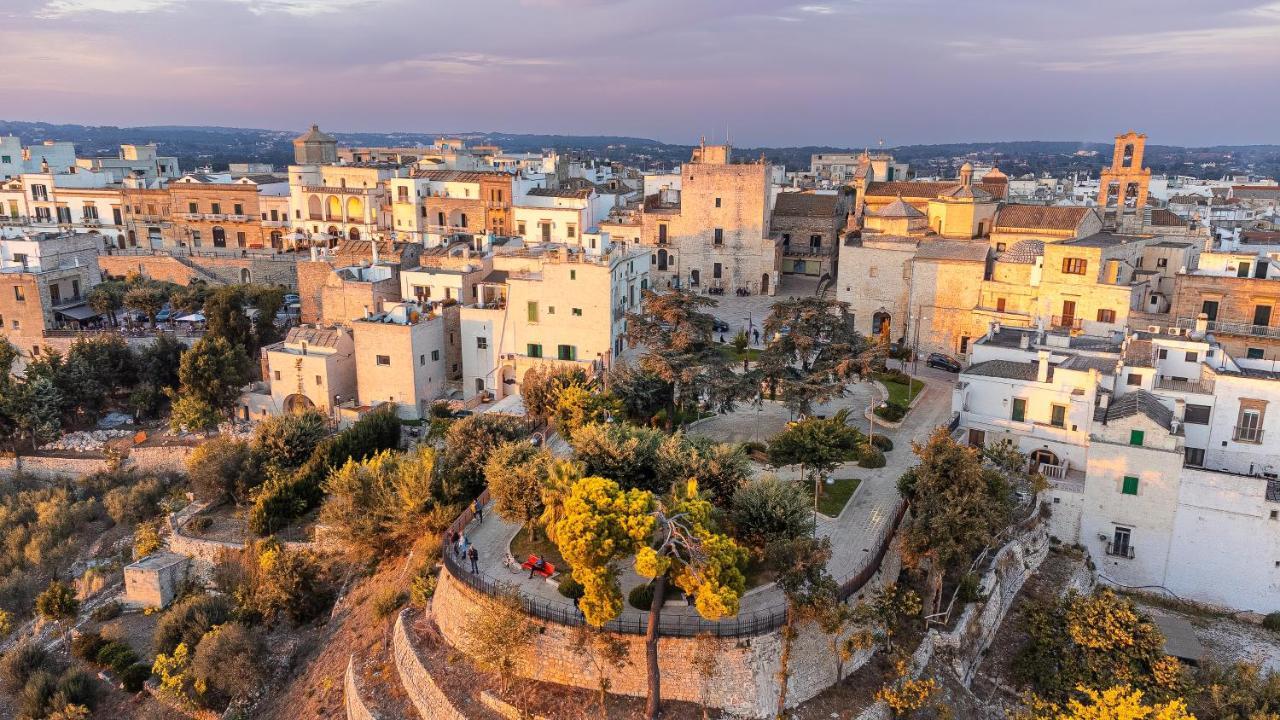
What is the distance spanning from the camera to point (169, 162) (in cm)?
8344

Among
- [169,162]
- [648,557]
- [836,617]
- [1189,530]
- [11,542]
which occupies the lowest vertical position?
[11,542]

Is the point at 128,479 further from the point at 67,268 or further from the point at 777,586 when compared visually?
the point at 777,586

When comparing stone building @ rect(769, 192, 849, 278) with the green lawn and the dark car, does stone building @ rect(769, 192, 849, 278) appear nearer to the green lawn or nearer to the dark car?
the dark car

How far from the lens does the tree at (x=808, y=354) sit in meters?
28.3

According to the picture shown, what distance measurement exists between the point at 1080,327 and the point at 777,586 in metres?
24.8

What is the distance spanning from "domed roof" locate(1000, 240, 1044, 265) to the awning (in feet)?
153

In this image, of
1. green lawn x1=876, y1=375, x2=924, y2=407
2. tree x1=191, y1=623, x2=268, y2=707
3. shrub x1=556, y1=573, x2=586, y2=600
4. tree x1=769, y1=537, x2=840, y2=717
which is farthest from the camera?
green lawn x1=876, y1=375, x2=924, y2=407

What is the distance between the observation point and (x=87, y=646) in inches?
937

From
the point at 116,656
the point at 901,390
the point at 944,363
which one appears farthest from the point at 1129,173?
the point at 116,656

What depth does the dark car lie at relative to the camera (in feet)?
125

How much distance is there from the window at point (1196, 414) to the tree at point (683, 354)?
1369cm

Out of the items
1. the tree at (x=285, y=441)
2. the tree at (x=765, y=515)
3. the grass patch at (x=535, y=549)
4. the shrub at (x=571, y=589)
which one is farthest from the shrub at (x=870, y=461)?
the tree at (x=285, y=441)

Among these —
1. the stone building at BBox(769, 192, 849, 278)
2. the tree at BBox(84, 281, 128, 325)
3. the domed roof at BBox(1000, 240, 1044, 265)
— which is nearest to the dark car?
the domed roof at BBox(1000, 240, 1044, 265)

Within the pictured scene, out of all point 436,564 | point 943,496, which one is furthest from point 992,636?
point 436,564
